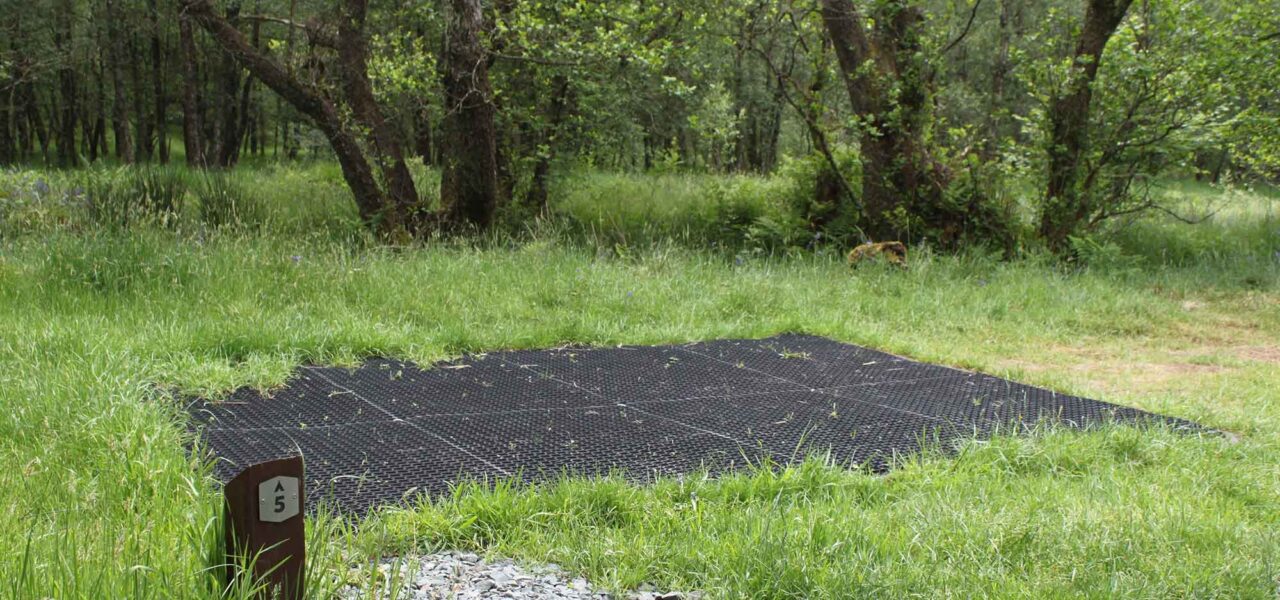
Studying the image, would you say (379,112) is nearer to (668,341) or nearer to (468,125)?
(468,125)

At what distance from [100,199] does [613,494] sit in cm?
744

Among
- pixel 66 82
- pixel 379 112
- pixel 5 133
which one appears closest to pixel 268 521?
pixel 379 112

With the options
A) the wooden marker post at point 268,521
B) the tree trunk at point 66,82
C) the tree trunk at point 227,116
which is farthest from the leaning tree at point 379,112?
the tree trunk at point 66,82

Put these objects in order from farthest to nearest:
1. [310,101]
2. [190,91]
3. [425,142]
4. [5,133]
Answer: [5,133]
[425,142]
[190,91]
[310,101]

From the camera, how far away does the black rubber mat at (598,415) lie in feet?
11.0

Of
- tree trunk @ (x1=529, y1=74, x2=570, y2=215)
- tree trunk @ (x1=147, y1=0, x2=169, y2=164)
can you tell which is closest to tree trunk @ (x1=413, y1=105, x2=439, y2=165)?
tree trunk @ (x1=529, y1=74, x2=570, y2=215)

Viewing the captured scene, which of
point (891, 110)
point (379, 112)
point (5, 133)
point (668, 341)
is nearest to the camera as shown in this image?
point (668, 341)

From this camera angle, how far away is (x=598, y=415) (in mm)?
4078

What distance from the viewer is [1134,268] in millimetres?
9492

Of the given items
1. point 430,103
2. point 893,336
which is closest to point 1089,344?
point 893,336

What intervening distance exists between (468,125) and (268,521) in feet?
28.5

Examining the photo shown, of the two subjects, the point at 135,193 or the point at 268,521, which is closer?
the point at 268,521

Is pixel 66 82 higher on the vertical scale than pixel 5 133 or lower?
higher

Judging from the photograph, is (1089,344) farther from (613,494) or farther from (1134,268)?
(613,494)
